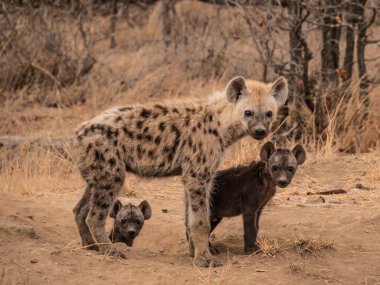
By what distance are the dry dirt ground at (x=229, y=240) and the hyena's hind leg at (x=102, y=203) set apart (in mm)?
169

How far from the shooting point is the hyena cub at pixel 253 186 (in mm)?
A: 5895

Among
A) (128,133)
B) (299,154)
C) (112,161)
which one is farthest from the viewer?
(299,154)

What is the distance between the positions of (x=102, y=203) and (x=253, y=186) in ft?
3.97

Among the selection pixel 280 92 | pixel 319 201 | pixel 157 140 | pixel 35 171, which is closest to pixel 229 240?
pixel 319 201

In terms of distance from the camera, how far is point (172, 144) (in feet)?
19.3

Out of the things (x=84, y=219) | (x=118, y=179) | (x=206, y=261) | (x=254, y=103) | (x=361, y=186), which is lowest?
(x=206, y=261)

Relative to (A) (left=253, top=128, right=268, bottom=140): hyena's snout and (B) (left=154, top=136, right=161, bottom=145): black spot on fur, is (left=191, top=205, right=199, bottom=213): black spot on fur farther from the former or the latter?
(A) (left=253, top=128, right=268, bottom=140): hyena's snout

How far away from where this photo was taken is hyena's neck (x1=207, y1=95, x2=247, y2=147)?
5914 millimetres

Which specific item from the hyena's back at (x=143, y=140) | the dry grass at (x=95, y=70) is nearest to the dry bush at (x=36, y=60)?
the dry grass at (x=95, y=70)

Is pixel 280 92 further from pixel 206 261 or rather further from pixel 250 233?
pixel 206 261

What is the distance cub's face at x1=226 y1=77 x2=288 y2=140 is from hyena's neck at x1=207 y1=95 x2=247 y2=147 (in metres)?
0.04

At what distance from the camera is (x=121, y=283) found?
4.94 m

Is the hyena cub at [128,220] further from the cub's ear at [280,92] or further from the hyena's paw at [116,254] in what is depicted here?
the cub's ear at [280,92]

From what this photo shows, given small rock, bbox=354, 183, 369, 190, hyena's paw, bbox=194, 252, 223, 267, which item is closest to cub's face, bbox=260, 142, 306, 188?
hyena's paw, bbox=194, 252, 223, 267
